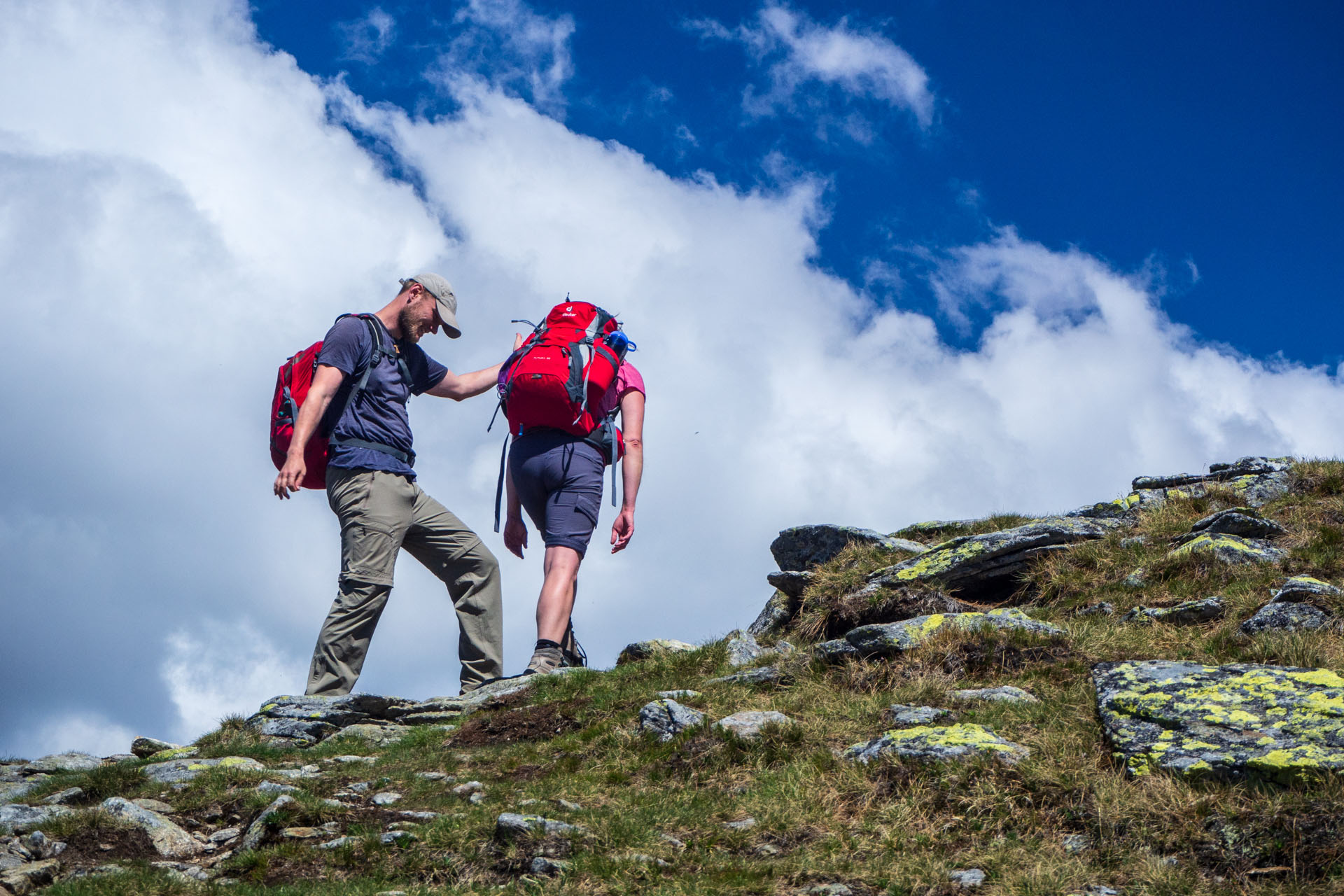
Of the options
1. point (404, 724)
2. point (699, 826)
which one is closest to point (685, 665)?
point (404, 724)

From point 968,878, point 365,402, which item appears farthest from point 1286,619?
point 365,402

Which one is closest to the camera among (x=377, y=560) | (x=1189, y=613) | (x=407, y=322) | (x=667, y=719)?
(x=667, y=719)

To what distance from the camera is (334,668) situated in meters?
9.78

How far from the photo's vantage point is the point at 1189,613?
922 cm

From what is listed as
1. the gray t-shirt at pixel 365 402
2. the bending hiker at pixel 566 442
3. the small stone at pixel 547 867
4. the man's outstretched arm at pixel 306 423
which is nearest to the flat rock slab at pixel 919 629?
the bending hiker at pixel 566 442

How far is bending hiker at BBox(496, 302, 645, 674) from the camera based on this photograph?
33.7ft

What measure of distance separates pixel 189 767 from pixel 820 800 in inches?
186

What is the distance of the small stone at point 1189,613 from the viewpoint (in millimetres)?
9156

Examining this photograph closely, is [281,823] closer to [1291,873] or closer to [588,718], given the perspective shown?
[588,718]

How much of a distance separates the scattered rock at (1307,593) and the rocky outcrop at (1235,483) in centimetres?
400

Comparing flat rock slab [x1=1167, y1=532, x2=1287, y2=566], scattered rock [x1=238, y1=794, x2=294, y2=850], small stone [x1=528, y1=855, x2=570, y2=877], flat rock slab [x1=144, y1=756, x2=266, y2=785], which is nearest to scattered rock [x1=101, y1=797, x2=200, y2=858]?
scattered rock [x1=238, y1=794, x2=294, y2=850]

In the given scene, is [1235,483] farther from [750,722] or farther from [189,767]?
[189,767]

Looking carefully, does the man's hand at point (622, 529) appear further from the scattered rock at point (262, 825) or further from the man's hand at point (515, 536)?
the scattered rock at point (262, 825)

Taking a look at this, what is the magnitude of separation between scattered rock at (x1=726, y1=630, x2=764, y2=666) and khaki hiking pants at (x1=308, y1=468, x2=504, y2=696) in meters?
2.43
